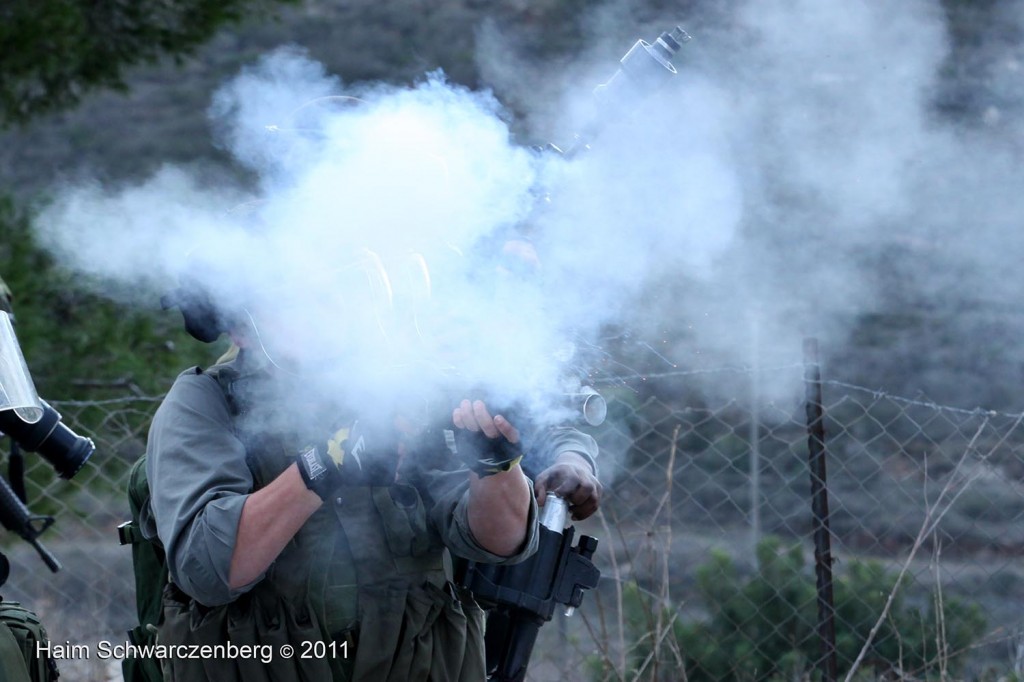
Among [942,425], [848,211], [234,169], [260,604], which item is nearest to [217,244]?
[260,604]

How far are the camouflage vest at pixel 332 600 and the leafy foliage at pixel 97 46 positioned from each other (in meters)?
4.01

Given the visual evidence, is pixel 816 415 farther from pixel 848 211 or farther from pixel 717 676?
pixel 848 211

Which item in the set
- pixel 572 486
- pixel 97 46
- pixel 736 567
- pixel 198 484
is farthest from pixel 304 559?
pixel 97 46

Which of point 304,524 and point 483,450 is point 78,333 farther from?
point 483,450

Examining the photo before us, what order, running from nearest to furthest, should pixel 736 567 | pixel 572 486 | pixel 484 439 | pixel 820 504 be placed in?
→ pixel 484 439 < pixel 572 486 < pixel 820 504 < pixel 736 567

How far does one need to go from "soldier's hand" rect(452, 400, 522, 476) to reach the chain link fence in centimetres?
153

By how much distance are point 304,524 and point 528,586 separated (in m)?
0.62

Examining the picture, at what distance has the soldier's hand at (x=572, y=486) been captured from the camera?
265 cm

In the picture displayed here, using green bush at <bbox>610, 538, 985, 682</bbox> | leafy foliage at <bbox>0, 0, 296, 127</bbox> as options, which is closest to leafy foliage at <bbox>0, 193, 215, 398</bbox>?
leafy foliage at <bbox>0, 0, 296, 127</bbox>

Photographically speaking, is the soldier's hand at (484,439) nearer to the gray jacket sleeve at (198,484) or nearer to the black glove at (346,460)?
the black glove at (346,460)

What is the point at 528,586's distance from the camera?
8.72ft

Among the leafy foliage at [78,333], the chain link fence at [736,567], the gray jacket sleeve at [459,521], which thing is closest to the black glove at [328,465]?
the gray jacket sleeve at [459,521]

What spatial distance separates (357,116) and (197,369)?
0.65 meters

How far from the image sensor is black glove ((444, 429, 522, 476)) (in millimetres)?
2055
